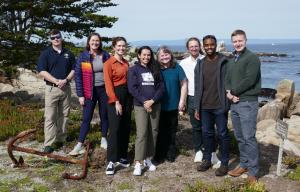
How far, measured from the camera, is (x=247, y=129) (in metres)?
7.13

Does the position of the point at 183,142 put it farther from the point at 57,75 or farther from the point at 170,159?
the point at 57,75

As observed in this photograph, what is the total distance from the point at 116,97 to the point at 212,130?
A: 6.26 ft

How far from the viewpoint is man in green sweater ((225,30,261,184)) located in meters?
6.87

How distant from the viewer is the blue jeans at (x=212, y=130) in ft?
24.6

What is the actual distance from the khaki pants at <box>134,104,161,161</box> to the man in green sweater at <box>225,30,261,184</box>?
1.42m

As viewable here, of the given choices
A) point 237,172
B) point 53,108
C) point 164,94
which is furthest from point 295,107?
point 53,108

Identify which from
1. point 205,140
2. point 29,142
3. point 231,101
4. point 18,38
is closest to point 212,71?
point 231,101

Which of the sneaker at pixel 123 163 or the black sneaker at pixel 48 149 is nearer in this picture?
the sneaker at pixel 123 163

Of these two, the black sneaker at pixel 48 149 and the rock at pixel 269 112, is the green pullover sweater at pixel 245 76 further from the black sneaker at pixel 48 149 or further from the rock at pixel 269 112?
the rock at pixel 269 112

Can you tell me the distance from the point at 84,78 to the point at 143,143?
1792mm

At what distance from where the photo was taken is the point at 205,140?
784 centimetres

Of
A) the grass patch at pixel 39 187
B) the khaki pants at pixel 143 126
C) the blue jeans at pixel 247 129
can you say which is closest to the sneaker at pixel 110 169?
the khaki pants at pixel 143 126

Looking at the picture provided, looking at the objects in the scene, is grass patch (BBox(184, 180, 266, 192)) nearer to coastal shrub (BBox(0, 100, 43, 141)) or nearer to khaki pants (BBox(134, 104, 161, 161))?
khaki pants (BBox(134, 104, 161, 161))

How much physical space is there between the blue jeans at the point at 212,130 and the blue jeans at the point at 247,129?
0.22 meters
